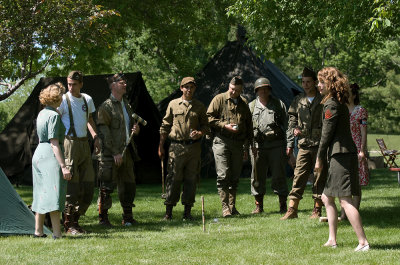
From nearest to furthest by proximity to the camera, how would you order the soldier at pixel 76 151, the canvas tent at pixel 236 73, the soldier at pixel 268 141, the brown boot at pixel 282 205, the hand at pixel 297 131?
the soldier at pixel 76 151, the hand at pixel 297 131, the soldier at pixel 268 141, the brown boot at pixel 282 205, the canvas tent at pixel 236 73

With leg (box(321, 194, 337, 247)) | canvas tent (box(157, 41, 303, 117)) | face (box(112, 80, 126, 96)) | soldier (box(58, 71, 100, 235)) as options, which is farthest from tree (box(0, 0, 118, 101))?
leg (box(321, 194, 337, 247))

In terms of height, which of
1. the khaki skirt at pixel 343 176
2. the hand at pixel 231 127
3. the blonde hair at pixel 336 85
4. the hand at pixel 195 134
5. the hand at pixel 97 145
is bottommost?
the khaki skirt at pixel 343 176

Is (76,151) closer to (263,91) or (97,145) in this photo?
(97,145)

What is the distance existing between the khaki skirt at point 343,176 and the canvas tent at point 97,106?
8.77 m

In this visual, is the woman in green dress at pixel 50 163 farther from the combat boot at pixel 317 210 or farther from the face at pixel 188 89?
the combat boot at pixel 317 210

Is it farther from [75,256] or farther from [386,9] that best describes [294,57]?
[75,256]

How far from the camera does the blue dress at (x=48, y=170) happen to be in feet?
22.3

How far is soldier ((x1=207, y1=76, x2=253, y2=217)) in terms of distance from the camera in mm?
8945

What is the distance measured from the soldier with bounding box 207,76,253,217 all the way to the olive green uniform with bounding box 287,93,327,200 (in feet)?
2.45

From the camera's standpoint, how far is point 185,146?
8.78 metres

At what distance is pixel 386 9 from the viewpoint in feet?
27.9

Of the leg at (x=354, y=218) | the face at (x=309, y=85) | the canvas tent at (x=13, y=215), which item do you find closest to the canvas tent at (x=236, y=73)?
the face at (x=309, y=85)

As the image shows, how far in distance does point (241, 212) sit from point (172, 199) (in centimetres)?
132

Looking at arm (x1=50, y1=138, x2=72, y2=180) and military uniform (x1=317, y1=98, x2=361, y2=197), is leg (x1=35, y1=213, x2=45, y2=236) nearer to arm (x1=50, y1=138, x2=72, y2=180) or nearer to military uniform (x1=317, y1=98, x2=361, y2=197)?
arm (x1=50, y1=138, x2=72, y2=180)
